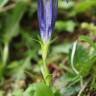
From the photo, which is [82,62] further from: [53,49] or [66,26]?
[66,26]

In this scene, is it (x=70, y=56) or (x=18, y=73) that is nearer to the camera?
(x=70, y=56)

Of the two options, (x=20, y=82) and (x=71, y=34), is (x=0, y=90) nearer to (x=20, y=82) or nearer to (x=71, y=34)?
(x=20, y=82)

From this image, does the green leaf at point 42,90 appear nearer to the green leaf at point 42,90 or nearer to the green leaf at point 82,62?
the green leaf at point 42,90

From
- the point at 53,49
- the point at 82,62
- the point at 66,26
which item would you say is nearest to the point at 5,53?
the point at 53,49

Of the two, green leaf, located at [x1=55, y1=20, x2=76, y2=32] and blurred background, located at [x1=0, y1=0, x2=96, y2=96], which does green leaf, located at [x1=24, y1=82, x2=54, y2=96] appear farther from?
green leaf, located at [x1=55, y1=20, x2=76, y2=32]

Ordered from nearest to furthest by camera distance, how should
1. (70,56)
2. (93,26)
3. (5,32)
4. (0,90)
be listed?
(70,56) < (0,90) < (93,26) < (5,32)

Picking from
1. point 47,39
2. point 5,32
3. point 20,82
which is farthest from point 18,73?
point 47,39

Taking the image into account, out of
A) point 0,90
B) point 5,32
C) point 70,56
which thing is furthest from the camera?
point 5,32
